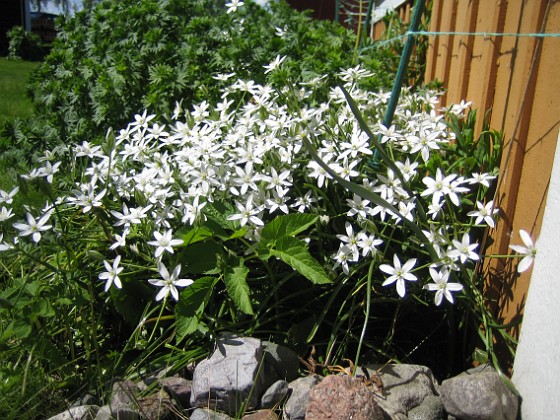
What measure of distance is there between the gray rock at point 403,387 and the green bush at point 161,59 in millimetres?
1503

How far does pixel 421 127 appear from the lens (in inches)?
83.2

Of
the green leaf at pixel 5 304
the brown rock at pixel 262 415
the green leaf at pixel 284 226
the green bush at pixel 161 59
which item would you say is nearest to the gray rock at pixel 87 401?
the green leaf at pixel 5 304

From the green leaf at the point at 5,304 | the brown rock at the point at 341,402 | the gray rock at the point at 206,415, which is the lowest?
the gray rock at the point at 206,415

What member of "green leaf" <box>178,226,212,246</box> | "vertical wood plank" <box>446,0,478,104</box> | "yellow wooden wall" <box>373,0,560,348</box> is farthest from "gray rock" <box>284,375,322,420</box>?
"vertical wood plank" <box>446,0,478,104</box>

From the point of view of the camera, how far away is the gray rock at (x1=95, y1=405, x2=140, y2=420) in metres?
1.70

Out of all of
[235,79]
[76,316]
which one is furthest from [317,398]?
[235,79]

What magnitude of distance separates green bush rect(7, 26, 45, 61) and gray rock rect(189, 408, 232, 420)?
49.8 ft

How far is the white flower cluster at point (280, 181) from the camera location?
6.07ft

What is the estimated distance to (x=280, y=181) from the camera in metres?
1.97

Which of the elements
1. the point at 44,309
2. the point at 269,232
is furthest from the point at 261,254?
the point at 44,309

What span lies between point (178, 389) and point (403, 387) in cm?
72

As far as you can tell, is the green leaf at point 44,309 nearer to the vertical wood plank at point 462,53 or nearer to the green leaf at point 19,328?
the green leaf at point 19,328

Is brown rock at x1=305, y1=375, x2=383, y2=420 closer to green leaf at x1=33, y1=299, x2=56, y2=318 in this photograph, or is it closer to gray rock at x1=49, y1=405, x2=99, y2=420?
gray rock at x1=49, y1=405, x2=99, y2=420

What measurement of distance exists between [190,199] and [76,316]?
0.63m
